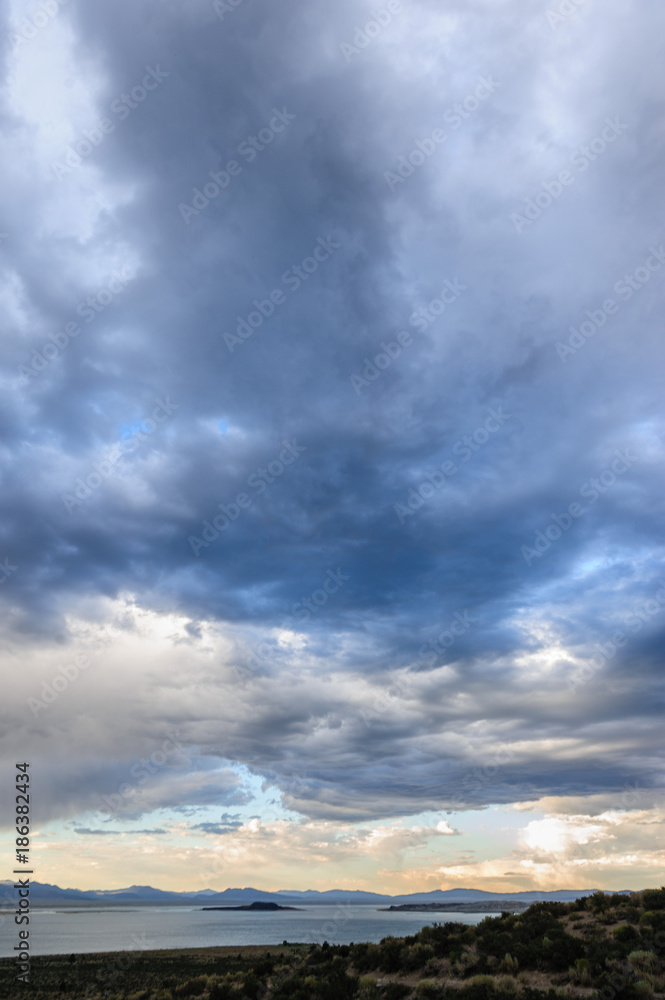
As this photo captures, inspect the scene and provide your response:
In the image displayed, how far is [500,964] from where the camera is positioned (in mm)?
28016

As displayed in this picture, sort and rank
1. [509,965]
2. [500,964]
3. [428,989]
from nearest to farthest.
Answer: [428,989] → [509,965] → [500,964]

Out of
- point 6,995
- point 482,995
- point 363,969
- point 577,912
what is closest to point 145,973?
point 6,995

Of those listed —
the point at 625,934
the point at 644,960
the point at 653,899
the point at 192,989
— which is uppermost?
the point at 644,960

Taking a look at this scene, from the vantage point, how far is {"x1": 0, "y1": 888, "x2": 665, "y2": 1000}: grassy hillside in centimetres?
2439

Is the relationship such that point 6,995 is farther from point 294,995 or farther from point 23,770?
point 294,995

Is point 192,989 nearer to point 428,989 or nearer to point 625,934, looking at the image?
point 428,989

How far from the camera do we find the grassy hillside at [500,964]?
2439 centimetres

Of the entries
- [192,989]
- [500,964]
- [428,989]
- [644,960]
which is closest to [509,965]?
[500,964]

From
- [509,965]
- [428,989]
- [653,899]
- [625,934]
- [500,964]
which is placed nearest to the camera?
[428,989]

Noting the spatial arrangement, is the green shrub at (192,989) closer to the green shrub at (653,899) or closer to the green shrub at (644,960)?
the green shrub at (644,960)

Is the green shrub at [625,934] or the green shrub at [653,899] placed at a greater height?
the green shrub at [625,934]

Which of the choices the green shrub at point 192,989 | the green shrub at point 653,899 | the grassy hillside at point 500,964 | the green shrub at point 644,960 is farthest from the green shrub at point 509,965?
the green shrub at point 192,989

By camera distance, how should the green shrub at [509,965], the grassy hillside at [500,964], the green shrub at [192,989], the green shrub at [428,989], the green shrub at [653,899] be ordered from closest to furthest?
the grassy hillside at [500,964], the green shrub at [428,989], the green shrub at [509,965], the green shrub at [192,989], the green shrub at [653,899]

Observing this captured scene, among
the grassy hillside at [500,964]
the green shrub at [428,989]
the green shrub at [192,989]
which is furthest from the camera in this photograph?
the green shrub at [192,989]
